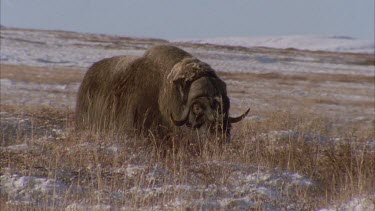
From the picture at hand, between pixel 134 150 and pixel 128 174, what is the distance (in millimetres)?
1363

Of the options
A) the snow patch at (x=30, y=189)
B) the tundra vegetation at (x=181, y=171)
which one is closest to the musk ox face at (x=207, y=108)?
the tundra vegetation at (x=181, y=171)

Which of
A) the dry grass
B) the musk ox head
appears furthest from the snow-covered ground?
the dry grass

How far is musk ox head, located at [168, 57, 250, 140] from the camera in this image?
9.48 meters

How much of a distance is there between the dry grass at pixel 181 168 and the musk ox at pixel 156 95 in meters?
0.39

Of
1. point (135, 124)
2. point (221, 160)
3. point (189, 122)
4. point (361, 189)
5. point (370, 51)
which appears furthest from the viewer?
point (370, 51)

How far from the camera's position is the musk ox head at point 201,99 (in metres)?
9.48

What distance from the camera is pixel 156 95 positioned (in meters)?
10.7

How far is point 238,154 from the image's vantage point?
342 inches

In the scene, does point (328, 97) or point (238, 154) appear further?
point (328, 97)

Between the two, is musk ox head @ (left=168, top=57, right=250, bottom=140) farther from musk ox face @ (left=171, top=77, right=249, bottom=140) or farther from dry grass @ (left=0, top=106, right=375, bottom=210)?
dry grass @ (left=0, top=106, right=375, bottom=210)

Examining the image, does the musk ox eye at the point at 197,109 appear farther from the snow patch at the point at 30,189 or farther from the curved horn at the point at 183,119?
the snow patch at the point at 30,189

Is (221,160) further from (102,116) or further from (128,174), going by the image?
(102,116)

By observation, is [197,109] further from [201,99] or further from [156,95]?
[156,95]

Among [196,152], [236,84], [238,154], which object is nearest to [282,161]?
[238,154]
